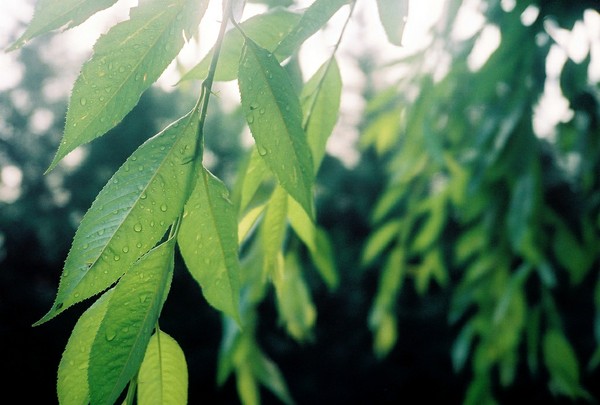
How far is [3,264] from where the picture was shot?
792 cm

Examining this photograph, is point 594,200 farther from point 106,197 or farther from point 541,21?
point 106,197

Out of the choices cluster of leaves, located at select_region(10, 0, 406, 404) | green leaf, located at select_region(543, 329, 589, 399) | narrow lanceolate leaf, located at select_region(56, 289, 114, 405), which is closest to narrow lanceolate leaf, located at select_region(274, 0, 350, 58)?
cluster of leaves, located at select_region(10, 0, 406, 404)

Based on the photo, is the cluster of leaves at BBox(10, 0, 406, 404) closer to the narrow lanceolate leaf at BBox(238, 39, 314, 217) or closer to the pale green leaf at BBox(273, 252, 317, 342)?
the narrow lanceolate leaf at BBox(238, 39, 314, 217)

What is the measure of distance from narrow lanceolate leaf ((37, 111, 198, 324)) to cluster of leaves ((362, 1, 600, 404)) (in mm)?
772

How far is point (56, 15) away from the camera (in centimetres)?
33

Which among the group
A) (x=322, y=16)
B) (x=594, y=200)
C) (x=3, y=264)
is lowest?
(x=594, y=200)

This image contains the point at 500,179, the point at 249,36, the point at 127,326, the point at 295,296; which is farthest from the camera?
the point at 500,179

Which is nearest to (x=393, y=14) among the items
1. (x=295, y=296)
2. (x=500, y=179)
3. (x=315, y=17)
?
(x=315, y=17)

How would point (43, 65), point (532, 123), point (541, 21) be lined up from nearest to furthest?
point (541, 21)
point (532, 123)
point (43, 65)

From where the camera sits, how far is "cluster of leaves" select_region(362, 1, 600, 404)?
3.59 ft

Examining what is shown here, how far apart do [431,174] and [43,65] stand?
931 cm

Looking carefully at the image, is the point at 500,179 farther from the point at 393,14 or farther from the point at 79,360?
the point at 79,360

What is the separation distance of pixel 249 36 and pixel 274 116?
5.5 inches

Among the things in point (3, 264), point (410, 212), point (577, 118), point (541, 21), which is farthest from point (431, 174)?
point (3, 264)
